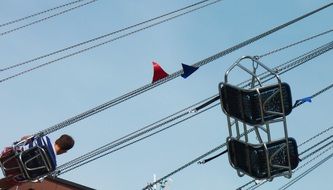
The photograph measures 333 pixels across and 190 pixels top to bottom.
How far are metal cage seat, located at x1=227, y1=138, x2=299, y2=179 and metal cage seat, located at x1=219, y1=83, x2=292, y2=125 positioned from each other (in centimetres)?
34

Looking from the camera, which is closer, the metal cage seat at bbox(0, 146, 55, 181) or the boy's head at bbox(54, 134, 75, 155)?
the metal cage seat at bbox(0, 146, 55, 181)

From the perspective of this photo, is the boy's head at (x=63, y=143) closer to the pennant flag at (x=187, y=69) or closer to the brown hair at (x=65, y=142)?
the brown hair at (x=65, y=142)

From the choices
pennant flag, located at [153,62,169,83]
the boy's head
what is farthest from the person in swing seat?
pennant flag, located at [153,62,169,83]

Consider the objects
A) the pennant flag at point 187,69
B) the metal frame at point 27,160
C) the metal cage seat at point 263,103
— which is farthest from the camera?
the metal frame at point 27,160

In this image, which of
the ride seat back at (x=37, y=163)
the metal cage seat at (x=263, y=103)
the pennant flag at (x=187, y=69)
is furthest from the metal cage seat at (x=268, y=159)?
the ride seat back at (x=37, y=163)

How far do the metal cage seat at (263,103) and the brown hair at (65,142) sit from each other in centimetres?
377

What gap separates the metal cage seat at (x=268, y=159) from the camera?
779cm

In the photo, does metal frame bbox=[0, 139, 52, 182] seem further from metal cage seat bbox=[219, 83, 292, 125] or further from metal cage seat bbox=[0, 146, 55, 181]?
metal cage seat bbox=[219, 83, 292, 125]

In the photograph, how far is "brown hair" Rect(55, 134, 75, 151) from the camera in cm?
1059

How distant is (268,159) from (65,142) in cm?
416

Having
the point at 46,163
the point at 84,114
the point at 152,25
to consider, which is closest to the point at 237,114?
the point at 84,114

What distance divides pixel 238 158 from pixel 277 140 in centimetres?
56

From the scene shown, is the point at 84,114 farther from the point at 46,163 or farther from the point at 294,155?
the point at 294,155

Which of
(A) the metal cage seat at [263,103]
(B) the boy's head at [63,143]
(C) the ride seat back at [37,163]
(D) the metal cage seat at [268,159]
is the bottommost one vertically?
(D) the metal cage seat at [268,159]
